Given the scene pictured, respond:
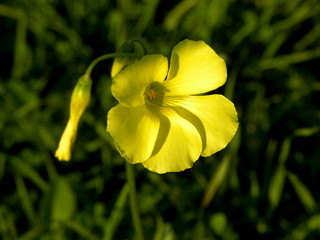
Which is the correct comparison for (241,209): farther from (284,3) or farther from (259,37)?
(284,3)

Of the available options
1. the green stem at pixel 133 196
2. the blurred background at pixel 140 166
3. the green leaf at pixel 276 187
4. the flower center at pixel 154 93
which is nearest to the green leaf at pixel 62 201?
the blurred background at pixel 140 166

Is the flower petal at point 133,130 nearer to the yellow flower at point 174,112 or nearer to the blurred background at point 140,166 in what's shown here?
the yellow flower at point 174,112

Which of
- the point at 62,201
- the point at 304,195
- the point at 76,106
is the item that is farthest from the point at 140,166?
the point at 76,106

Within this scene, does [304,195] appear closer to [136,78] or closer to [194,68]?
[194,68]

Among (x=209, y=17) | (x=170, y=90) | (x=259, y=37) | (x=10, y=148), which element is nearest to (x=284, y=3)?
(x=259, y=37)

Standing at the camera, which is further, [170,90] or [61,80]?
Result: [61,80]

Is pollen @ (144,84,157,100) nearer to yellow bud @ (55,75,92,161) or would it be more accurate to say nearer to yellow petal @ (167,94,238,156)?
yellow petal @ (167,94,238,156)

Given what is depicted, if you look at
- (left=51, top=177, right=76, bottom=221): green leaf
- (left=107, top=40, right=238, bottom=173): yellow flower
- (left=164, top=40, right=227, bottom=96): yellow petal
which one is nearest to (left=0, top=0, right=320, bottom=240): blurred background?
(left=51, top=177, right=76, bottom=221): green leaf
